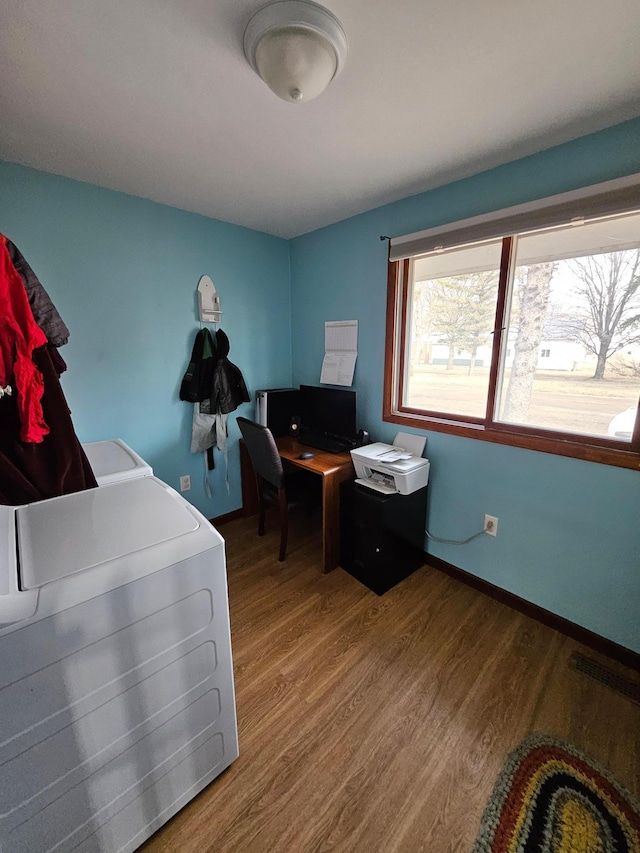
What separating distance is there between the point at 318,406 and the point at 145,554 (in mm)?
1777

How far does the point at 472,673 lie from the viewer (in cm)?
145

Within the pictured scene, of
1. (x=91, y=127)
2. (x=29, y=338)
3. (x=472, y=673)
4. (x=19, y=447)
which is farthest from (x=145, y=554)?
(x=91, y=127)

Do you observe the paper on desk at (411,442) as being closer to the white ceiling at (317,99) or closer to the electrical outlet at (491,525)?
the electrical outlet at (491,525)

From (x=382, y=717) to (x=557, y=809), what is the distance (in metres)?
0.55

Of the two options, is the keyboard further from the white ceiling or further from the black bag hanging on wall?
the white ceiling

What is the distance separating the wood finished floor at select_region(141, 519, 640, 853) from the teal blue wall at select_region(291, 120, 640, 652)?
0.23 metres

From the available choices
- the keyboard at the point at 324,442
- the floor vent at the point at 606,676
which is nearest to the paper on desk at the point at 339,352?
the keyboard at the point at 324,442

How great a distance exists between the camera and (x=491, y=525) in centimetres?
184

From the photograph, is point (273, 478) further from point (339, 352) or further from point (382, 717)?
point (382, 717)

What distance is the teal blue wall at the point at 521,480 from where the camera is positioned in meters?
1.43

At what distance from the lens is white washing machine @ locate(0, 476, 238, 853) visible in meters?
0.69

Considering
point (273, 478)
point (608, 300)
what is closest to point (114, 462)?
point (273, 478)

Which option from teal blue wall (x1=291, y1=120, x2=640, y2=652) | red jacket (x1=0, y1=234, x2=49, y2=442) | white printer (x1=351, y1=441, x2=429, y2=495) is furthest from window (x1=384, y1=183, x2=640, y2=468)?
red jacket (x1=0, y1=234, x2=49, y2=442)

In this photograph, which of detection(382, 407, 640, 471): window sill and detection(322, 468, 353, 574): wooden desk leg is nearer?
detection(382, 407, 640, 471): window sill
